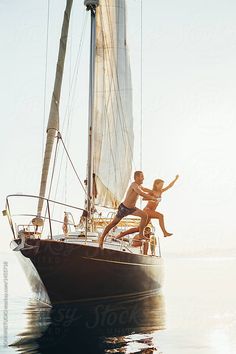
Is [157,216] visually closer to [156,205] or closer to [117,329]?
[156,205]

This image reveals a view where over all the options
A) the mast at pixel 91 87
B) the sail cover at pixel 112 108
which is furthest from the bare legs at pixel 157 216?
the sail cover at pixel 112 108

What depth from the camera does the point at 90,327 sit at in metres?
10.6

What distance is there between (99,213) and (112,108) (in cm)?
545

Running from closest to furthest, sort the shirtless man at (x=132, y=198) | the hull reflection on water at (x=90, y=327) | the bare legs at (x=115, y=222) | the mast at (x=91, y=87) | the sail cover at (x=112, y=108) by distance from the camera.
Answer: the hull reflection on water at (x=90, y=327), the bare legs at (x=115, y=222), the shirtless man at (x=132, y=198), the mast at (x=91, y=87), the sail cover at (x=112, y=108)

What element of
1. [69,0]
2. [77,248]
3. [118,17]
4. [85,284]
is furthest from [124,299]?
[118,17]

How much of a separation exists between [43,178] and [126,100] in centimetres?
999

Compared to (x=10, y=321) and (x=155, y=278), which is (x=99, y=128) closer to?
(x=155, y=278)

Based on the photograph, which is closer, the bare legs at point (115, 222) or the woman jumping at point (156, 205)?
the bare legs at point (115, 222)

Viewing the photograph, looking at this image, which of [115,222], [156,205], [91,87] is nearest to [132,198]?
[115,222]

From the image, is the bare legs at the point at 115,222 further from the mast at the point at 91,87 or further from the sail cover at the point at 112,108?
the sail cover at the point at 112,108

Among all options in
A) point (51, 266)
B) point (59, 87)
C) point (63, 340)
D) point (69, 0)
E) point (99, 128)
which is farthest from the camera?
point (99, 128)

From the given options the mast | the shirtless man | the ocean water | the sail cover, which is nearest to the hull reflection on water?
the ocean water

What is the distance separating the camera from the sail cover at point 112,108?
20484 millimetres

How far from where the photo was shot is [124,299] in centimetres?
1434
